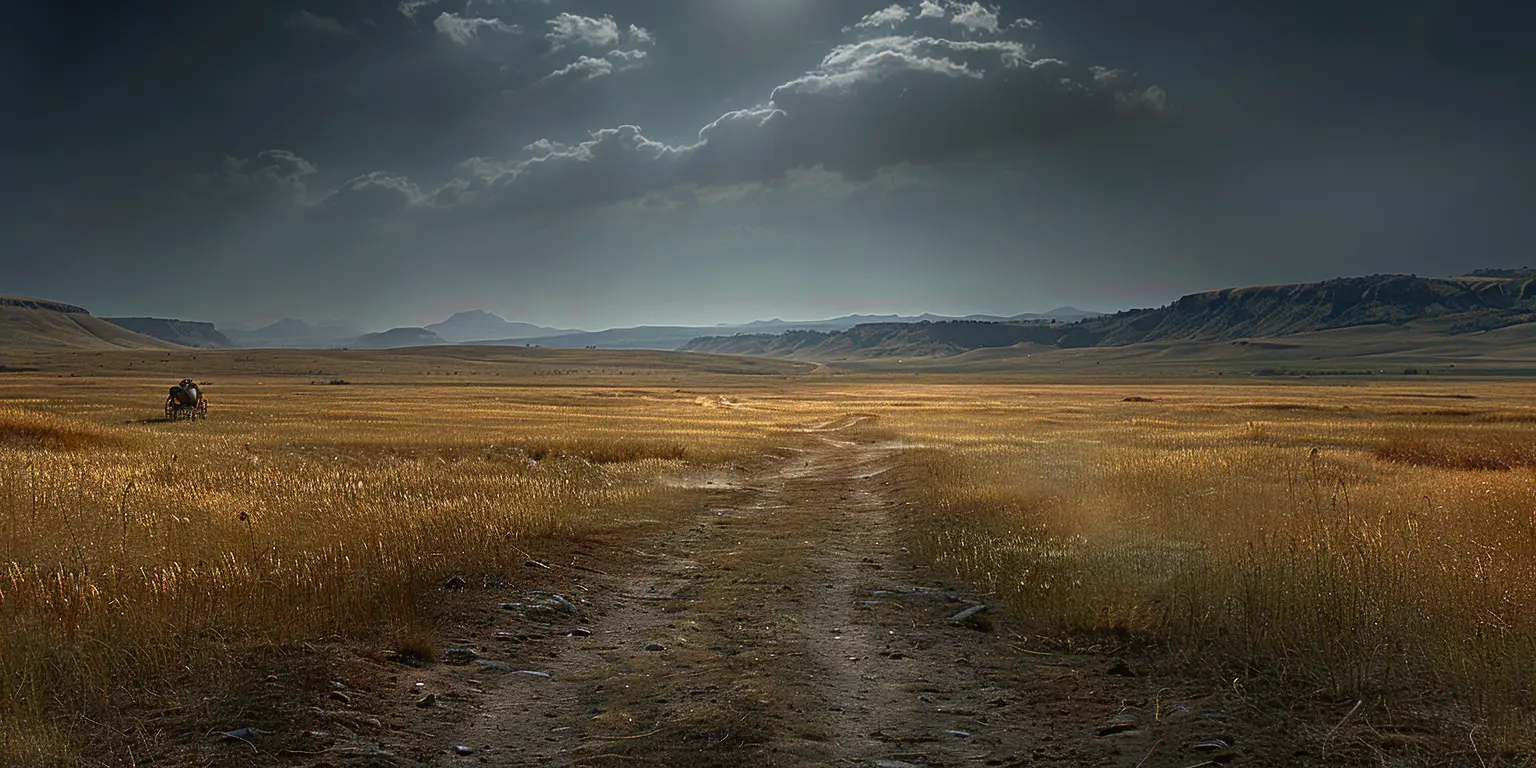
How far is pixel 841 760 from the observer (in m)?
6.03

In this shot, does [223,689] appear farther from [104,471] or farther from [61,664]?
[104,471]

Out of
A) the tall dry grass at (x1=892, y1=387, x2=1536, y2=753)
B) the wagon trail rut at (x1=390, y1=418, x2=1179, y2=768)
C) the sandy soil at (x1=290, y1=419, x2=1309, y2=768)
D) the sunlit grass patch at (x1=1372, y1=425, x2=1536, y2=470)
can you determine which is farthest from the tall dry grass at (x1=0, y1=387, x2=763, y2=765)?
the sunlit grass patch at (x1=1372, y1=425, x2=1536, y2=470)

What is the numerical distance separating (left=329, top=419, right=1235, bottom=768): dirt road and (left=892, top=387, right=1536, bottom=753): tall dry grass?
39.7 inches

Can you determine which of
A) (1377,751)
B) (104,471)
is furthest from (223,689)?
(104,471)

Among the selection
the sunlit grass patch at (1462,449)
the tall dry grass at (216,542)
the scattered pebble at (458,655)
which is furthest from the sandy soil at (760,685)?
the sunlit grass patch at (1462,449)

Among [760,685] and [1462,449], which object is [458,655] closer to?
[760,685]

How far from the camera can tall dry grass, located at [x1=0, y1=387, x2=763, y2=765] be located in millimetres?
6840

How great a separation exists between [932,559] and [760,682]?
22.2ft

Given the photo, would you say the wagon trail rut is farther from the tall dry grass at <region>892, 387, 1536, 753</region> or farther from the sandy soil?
the tall dry grass at <region>892, 387, 1536, 753</region>

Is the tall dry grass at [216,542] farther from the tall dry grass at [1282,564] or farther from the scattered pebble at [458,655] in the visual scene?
the tall dry grass at [1282,564]

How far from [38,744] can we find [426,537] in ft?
23.0

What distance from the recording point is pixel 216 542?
11578 mm

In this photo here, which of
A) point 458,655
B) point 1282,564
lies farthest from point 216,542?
point 1282,564

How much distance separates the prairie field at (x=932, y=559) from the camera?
6.69 meters
